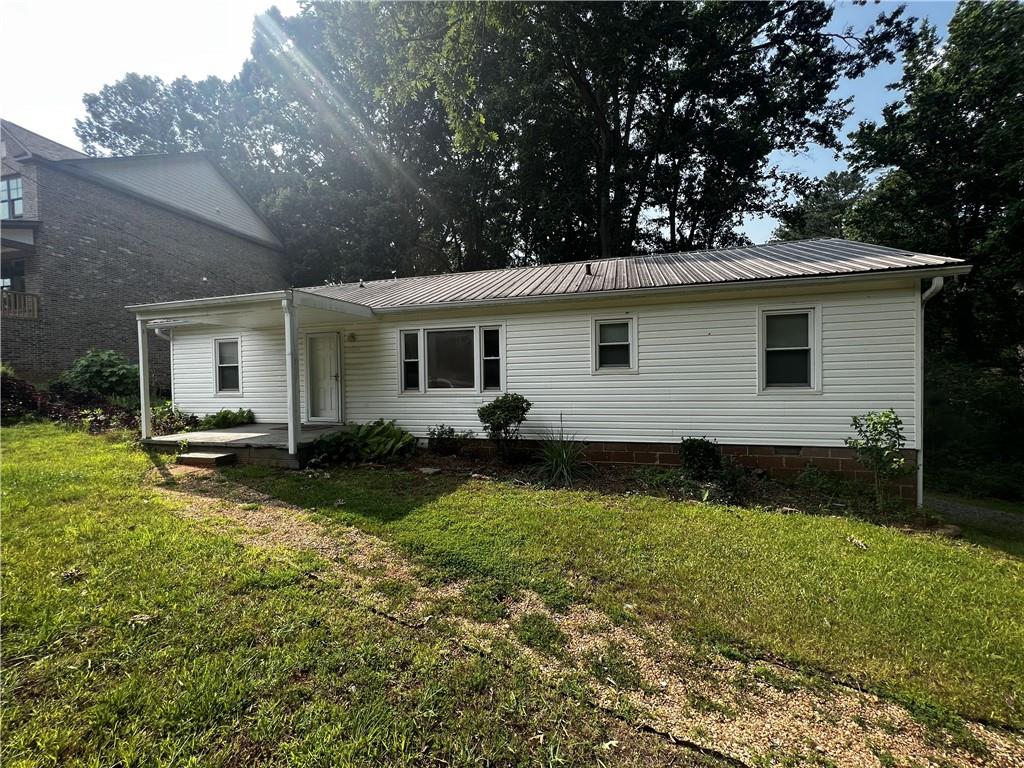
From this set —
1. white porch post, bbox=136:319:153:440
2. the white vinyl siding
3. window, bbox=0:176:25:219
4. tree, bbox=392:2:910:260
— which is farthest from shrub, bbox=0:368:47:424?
tree, bbox=392:2:910:260

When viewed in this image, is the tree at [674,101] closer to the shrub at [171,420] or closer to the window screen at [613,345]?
the window screen at [613,345]

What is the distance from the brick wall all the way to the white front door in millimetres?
10267

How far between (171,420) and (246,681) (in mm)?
10845

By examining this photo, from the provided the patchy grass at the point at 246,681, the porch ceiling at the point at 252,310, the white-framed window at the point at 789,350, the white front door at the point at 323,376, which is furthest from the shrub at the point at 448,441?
the white-framed window at the point at 789,350

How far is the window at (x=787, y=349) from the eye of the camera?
22.7 feet

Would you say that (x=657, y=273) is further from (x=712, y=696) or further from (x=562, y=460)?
(x=712, y=696)

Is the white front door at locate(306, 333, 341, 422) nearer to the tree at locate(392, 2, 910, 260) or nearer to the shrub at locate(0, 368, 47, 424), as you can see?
the shrub at locate(0, 368, 47, 424)

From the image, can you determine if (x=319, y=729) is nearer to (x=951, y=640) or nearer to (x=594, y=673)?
(x=594, y=673)

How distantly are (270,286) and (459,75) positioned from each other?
20.2m

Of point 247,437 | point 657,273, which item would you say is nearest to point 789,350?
point 657,273

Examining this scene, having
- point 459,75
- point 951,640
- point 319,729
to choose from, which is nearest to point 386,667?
point 319,729

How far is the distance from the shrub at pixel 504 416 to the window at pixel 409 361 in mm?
1919

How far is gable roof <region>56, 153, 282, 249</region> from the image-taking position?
16.1 metres

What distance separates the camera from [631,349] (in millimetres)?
7723
